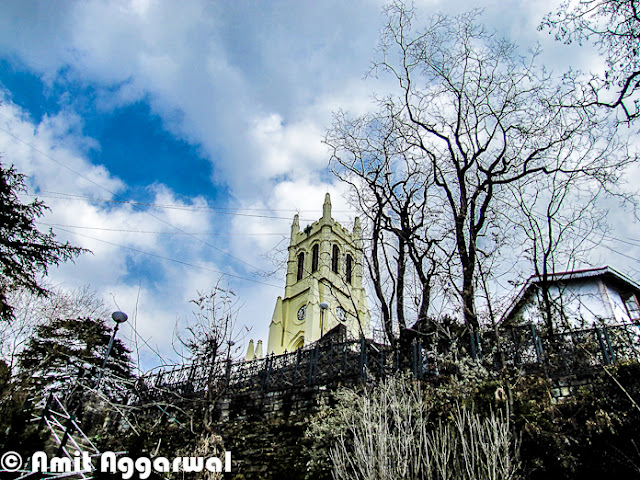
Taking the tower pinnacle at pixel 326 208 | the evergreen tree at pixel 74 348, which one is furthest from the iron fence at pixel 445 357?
the tower pinnacle at pixel 326 208

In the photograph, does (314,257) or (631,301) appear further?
(314,257)

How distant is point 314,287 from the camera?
36.4 m

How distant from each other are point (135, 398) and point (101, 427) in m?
2.17

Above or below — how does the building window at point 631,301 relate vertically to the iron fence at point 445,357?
above

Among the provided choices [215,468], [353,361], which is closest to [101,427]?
[215,468]

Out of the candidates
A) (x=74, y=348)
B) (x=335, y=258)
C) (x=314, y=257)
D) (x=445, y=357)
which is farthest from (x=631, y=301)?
(x=74, y=348)

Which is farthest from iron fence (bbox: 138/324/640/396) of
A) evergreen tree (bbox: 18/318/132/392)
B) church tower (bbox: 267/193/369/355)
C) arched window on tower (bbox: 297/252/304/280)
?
arched window on tower (bbox: 297/252/304/280)

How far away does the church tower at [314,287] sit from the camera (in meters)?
34.8

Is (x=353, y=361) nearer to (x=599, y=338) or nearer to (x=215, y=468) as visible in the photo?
(x=215, y=468)

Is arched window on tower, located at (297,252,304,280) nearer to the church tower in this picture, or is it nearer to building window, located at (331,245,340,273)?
the church tower

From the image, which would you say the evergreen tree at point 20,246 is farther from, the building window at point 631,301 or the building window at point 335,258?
the building window at point 335,258

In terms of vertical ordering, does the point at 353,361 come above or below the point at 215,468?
above

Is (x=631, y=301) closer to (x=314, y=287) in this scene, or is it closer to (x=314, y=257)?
(x=314, y=287)

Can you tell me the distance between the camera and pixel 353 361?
33.3ft
